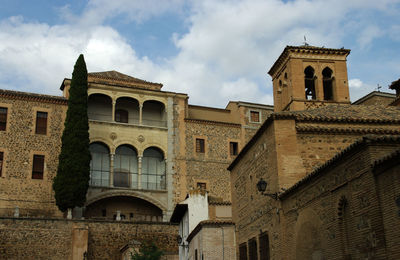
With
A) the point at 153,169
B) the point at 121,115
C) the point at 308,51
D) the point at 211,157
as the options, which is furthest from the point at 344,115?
the point at 121,115

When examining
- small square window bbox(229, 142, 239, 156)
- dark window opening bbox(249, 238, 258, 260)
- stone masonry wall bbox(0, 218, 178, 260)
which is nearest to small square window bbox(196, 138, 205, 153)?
small square window bbox(229, 142, 239, 156)

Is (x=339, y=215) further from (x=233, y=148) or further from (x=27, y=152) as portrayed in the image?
(x=233, y=148)

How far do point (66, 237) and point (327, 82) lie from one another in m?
16.3

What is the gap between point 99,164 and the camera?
36.2m

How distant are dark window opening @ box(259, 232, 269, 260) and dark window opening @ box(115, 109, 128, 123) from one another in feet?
75.7

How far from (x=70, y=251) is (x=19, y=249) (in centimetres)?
266

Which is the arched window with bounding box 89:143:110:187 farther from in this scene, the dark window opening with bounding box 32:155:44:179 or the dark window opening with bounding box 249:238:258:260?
the dark window opening with bounding box 249:238:258:260

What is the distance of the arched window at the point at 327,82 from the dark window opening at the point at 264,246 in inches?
342

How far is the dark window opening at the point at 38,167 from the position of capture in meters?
32.9

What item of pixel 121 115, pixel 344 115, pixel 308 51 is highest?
pixel 121 115

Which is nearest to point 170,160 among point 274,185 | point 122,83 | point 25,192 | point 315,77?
point 122,83

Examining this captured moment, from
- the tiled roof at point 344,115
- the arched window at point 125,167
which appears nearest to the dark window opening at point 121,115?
the arched window at point 125,167

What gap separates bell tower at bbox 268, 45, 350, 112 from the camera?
22562mm

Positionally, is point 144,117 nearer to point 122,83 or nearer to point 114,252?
point 122,83
